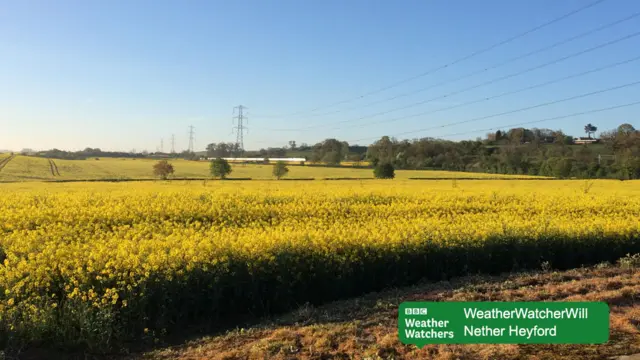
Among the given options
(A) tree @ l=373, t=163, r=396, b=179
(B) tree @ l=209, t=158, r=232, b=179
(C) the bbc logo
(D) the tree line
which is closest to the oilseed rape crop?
(C) the bbc logo

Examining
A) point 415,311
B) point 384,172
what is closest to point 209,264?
point 415,311

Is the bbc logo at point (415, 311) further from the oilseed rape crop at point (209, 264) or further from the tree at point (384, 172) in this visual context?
the tree at point (384, 172)

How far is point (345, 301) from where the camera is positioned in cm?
702

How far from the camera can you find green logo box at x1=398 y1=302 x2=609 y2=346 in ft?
15.8

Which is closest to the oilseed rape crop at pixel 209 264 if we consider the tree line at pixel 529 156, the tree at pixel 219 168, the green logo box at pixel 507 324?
the green logo box at pixel 507 324

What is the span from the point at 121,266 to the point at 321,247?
3.13 m

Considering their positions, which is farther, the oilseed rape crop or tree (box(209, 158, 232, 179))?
tree (box(209, 158, 232, 179))

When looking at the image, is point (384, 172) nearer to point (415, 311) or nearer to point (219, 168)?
point (219, 168)

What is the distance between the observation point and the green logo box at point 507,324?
15.8ft

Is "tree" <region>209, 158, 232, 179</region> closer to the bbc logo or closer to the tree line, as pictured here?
the tree line

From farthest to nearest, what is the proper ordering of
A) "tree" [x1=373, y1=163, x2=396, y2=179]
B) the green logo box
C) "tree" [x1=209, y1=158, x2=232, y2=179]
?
"tree" [x1=209, y1=158, x2=232, y2=179] < "tree" [x1=373, y1=163, x2=396, y2=179] < the green logo box

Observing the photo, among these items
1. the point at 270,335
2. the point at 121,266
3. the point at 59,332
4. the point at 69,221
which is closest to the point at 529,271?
the point at 270,335

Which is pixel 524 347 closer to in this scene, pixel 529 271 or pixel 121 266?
pixel 529 271

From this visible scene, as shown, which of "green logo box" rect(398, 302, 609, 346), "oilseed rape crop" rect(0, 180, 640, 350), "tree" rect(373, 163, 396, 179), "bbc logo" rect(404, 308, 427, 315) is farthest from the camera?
"tree" rect(373, 163, 396, 179)
